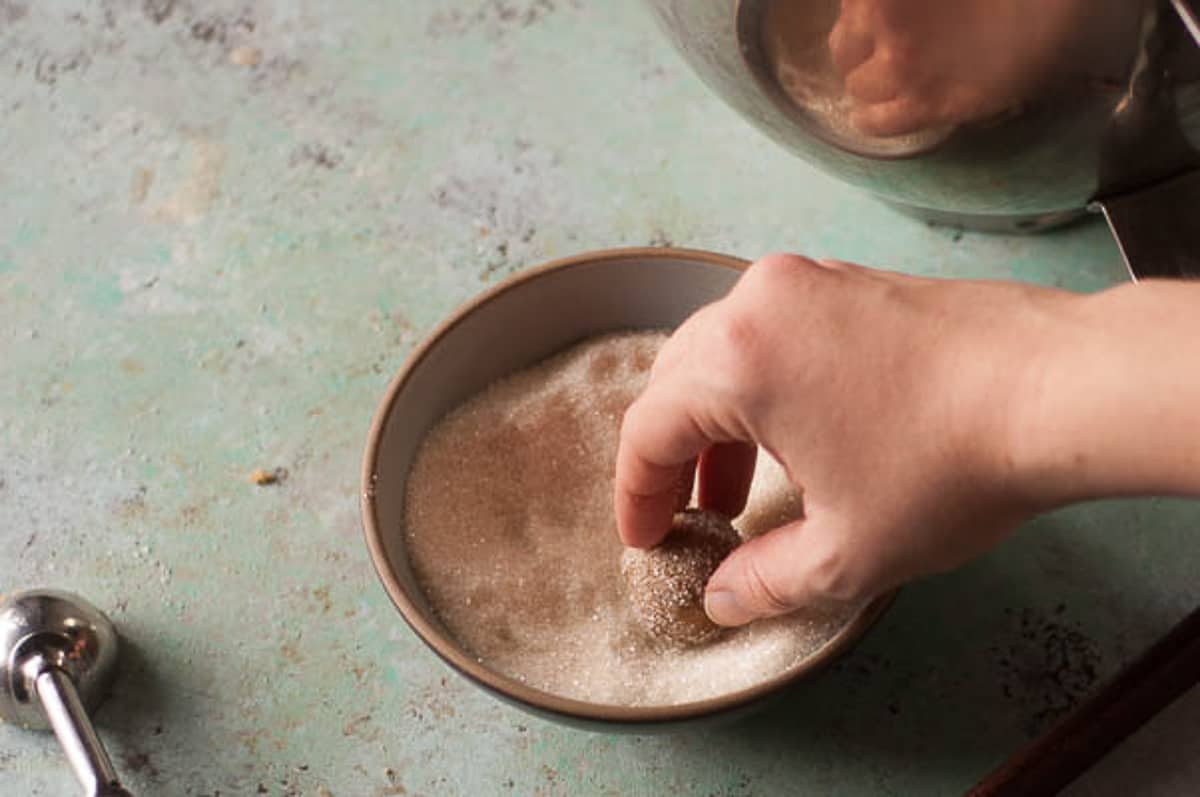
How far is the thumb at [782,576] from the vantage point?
50cm

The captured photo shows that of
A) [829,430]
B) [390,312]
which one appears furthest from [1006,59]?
[390,312]

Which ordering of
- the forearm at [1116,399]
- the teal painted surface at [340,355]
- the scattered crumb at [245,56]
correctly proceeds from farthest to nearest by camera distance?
the scattered crumb at [245,56]
the teal painted surface at [340,355]
the forearm at [1116,399]

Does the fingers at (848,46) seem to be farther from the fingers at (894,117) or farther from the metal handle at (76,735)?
the metal handle at (76,735)

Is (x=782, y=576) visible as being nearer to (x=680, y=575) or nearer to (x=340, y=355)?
(x=680, y=575)

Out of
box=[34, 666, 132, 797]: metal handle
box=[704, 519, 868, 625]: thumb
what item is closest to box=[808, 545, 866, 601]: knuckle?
box=[704, 519, 868, 625]: thumb

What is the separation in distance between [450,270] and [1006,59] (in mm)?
372

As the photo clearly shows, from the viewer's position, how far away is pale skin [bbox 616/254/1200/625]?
0.43m

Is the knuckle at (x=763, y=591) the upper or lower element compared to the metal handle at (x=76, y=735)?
upper

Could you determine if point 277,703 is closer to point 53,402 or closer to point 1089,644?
point 53,402

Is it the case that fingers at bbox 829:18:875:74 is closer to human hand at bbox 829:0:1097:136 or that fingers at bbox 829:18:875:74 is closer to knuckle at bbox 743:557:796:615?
human hand at bbox 829:0:1097:136

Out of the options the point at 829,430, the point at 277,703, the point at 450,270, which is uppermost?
the point at 829,430

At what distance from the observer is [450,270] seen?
79 cm

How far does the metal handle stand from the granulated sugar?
0.55ft

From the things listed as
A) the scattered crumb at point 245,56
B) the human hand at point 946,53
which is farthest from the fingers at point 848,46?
the scattered crumb at point 245,56
